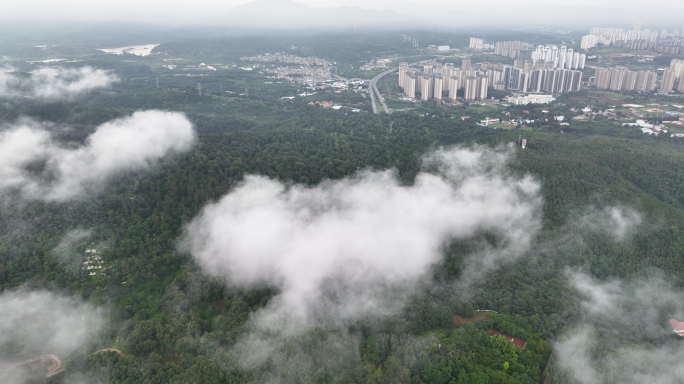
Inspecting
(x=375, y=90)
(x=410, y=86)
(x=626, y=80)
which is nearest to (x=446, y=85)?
(x=410, y=86)

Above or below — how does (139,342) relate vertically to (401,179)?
below

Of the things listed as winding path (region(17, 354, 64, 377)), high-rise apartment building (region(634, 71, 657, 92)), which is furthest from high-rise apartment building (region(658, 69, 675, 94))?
winding path (region(17, 354, 64, 377))

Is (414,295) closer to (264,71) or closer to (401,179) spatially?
(401,179)

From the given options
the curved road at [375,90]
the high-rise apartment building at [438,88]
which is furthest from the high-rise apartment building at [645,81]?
the curved road at [375,90]

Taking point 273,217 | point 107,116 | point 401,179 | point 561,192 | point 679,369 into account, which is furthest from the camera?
point 107,116

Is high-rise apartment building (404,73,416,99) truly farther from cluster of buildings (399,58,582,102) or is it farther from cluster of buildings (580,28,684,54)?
cluster of buildings (580,28,684,54)

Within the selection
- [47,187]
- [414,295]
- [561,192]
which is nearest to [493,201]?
[561,192]

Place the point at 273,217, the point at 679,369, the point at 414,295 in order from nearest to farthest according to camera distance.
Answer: the point at 679,369 → the point at 414,295 → the point at 273,217
